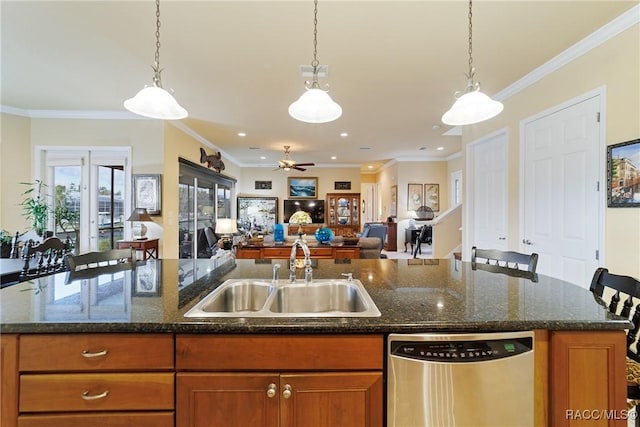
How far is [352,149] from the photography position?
668 centimetres

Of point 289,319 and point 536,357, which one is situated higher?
point 289,319

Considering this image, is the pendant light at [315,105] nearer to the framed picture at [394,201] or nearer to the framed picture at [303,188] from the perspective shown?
the framed picture at [394,201]

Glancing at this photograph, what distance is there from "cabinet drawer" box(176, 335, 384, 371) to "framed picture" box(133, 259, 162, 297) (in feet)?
1.49

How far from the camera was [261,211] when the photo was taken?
893cm

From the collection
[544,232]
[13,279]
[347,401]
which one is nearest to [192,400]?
[347,401]

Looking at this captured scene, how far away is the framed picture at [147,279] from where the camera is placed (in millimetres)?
1379

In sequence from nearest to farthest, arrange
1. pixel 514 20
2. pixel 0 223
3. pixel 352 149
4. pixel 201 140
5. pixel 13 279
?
1. pixel 514 20
2. pixel 13 279
3. pixel 0 223
4. pixel 201 140
5. pixel 352 149

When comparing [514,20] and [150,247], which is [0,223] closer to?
[150,247]

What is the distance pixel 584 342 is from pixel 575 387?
17 cm

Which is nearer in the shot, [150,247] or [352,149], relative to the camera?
[150,247]

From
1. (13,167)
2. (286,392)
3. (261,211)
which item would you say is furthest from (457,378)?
(261,211)

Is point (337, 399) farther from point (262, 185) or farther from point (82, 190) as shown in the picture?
point (262, 185)

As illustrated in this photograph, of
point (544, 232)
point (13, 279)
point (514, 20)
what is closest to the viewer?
point (514, 20)

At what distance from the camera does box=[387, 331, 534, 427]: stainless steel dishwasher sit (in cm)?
102
